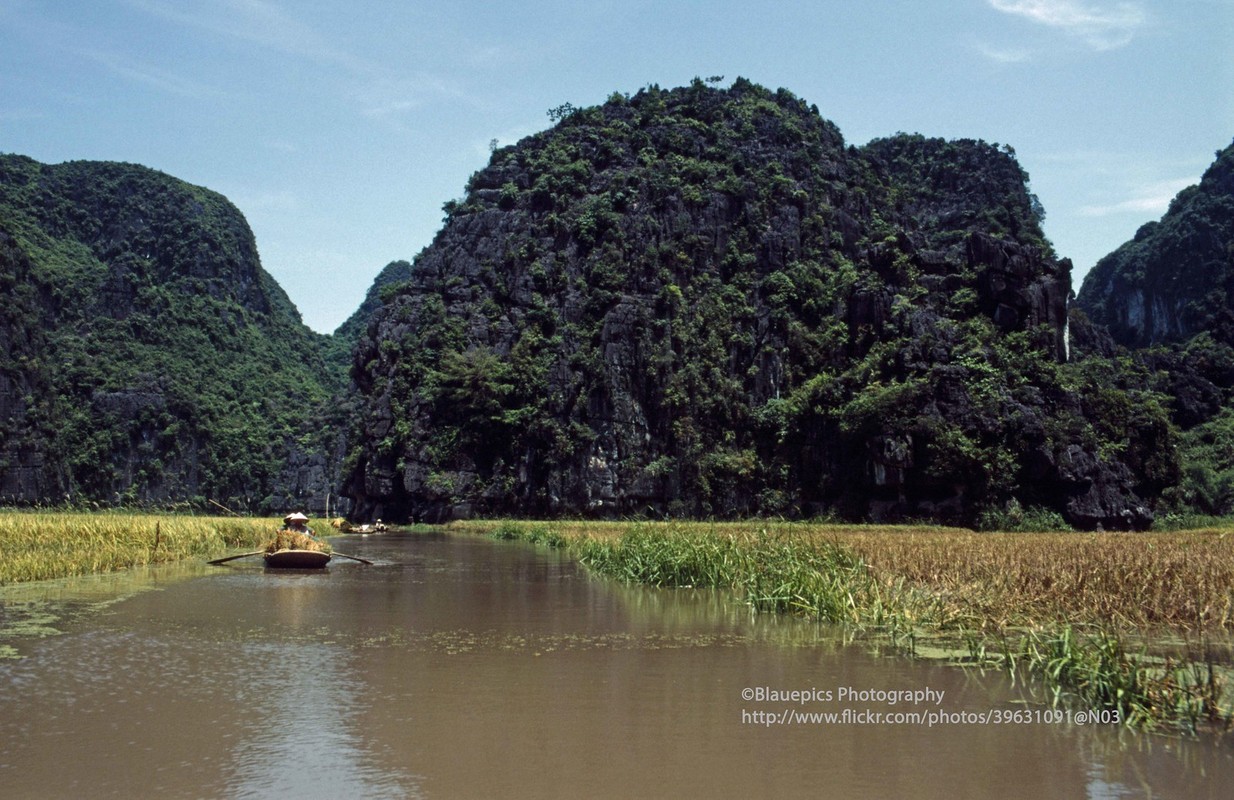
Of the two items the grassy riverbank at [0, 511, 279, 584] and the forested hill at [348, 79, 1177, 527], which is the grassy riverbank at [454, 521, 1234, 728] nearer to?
the grassy riverbank at [0, 511, 279, 584]

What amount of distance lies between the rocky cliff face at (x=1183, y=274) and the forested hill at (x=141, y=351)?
88101 millimetres

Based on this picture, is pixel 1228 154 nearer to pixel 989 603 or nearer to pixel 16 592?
pixel 989 603

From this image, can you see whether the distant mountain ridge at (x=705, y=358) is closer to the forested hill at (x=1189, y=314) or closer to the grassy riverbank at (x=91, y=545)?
the forested hill at (x=1189, y=314)

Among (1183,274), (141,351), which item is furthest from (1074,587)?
(141,351)

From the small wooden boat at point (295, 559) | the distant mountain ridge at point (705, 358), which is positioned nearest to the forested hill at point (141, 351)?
the distant mountain ridge at point (705, 358)

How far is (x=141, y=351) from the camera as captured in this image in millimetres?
101000

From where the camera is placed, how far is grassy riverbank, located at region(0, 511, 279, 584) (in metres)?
17.4

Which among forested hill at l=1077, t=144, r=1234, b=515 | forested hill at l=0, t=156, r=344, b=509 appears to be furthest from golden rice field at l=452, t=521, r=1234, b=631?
forested hill at l=0, t=156, r=344, b=509

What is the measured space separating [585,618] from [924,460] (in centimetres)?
4038

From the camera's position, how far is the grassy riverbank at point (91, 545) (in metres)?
17.4

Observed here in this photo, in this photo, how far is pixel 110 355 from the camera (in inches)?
3834

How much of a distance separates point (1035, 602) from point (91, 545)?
18.9 m

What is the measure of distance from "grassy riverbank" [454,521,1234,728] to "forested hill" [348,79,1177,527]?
3216cm

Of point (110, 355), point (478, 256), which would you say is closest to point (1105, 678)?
point (478, 256)
